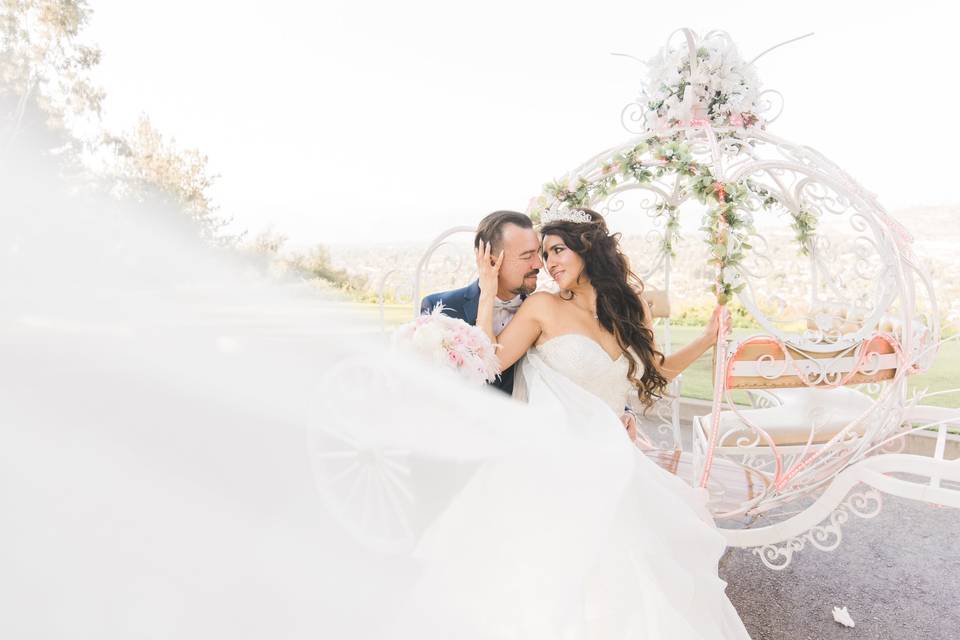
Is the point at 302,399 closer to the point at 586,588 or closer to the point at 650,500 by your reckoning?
the point at 586,588

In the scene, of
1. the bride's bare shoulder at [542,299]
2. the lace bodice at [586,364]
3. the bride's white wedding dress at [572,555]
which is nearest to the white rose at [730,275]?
the lace bodice at [586,364]

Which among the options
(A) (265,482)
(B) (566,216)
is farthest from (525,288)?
(A) (265,482)

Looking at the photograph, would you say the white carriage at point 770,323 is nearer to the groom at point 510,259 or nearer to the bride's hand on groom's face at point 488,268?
the groom at point 510,259

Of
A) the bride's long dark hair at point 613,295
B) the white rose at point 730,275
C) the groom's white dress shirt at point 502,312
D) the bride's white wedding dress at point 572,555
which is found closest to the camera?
the bride's white wedding dress at point 572,555

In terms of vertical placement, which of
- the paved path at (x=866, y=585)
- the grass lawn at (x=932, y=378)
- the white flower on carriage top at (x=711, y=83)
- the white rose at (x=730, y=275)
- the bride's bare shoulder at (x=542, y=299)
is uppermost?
the white flower on carriage top at (x=711, y=83)

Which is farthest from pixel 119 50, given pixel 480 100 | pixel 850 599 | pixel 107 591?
pixel 850 599

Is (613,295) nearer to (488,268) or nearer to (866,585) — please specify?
(488,268)

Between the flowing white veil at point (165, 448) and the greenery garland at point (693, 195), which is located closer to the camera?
the flowing white veil at point (165, 448)

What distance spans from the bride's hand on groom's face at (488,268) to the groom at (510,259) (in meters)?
0.03

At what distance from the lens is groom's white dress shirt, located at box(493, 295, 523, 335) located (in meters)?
2.79

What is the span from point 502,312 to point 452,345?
618 mm

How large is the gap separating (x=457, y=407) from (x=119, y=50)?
431 inches

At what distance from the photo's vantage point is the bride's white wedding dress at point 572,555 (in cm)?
158

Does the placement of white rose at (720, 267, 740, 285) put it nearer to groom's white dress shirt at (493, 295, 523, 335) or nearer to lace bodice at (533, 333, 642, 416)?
lace bodice at (533, 333, 642, 416)
